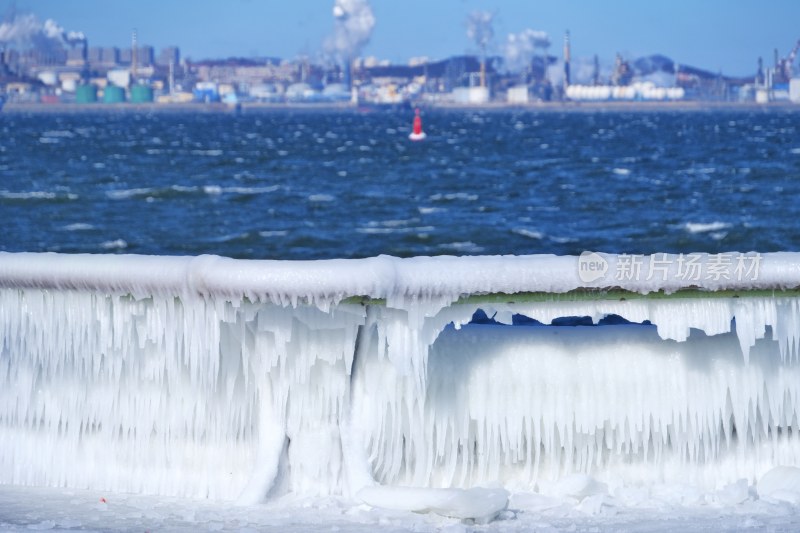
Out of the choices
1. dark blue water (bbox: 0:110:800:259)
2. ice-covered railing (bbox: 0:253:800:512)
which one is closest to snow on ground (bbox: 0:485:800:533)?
ice-covered railing (bbox: 0:253:800:512)

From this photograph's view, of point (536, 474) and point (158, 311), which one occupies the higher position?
point (158, 311)

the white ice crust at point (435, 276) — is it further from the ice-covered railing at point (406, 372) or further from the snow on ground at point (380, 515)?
the snow on ground at point (380, 515)

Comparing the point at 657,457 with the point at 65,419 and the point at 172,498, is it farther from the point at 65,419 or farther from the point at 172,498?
the point at 65,419

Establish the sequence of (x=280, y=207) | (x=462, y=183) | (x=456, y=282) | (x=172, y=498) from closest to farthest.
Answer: (x=456, y=282)
(x=172, y=498)
(x=280, y=207)
(x=462, y=183)

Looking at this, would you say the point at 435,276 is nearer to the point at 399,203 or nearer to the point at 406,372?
the point at 406,372

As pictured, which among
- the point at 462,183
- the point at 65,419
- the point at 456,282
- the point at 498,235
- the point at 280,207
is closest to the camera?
the point at 456,282

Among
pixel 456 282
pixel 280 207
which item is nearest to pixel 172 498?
pixel 456 282

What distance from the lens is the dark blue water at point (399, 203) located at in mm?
23328

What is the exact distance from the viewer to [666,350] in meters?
5.56

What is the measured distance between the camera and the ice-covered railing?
17.2ft

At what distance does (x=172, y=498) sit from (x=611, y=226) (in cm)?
2123

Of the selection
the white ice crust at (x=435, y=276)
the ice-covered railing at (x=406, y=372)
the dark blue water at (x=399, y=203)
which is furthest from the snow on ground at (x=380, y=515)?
the dark blue water at (x=399, y=203)

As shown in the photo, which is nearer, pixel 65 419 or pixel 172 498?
pixel 172 498

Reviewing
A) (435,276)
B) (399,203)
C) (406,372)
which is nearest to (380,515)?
(406,372)
